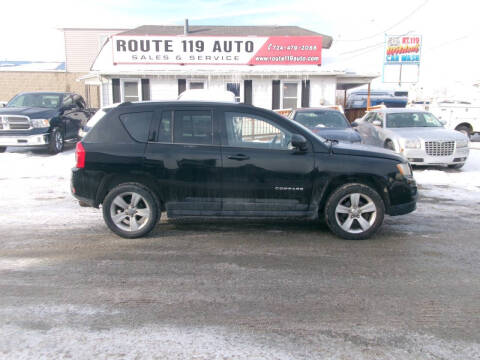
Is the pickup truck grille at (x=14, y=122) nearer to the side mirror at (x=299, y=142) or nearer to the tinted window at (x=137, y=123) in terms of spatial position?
the tinted window at (x=137, y=123)

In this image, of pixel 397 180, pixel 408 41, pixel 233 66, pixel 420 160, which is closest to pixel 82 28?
pixel 233 66

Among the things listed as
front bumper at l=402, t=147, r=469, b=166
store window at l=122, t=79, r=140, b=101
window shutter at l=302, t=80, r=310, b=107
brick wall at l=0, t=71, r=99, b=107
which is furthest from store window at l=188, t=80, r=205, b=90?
brick wall at l=0, t=71, r=99, b=107

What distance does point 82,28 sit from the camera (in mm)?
33625

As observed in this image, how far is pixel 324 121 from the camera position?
37.1 ft

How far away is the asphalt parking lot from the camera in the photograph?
9.77 feet

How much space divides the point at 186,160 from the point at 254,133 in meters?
0.96

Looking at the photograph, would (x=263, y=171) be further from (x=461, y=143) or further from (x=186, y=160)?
(x=461, y=143)

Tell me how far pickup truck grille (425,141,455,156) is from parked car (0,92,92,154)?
1094 centimetres

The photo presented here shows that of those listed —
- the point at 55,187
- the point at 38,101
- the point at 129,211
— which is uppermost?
the point at 38,101

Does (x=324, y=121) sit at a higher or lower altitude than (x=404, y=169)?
higher

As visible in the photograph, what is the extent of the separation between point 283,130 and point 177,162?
144cm

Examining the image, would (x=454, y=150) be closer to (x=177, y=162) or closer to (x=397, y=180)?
(x=397, y=180)

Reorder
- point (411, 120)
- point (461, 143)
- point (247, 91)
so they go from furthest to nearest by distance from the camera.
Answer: point (247, 91), point (411, 120), point (461, 143)

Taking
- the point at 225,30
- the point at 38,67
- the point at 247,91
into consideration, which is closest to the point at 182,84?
the point at 247,91
